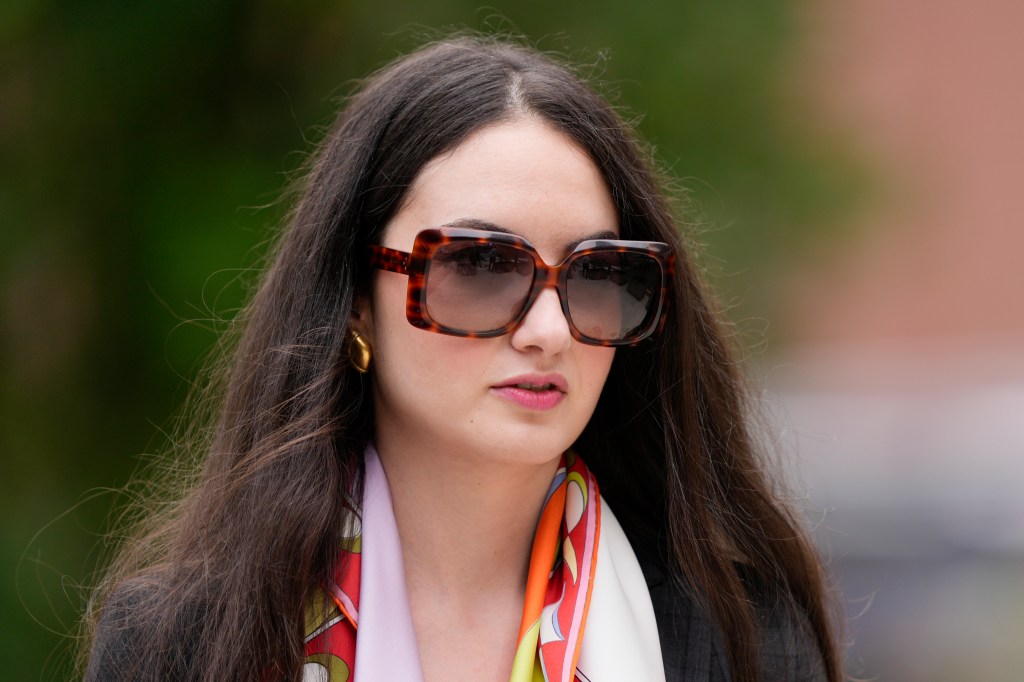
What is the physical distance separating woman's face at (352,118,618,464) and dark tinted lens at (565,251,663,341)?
4cm

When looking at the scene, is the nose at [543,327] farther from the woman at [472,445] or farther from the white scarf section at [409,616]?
the white scarf section at [409,616]

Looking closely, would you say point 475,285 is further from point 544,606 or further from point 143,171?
point 143,171

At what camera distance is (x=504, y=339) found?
218 centimetres

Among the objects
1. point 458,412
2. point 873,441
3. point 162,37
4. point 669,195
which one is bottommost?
point 873,441

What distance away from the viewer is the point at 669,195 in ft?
9.03

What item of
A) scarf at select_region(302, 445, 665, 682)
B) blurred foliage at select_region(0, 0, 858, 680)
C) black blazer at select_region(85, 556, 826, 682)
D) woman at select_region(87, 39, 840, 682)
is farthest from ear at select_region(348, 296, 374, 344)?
blurred foliage at select_region(0, 0, 858, 680)

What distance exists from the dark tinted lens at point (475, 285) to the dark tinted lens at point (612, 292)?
0.10 m

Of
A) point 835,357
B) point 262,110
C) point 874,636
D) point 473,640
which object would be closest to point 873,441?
point 874,636

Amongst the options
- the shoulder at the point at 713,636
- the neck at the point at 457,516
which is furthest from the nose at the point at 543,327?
the shoulder at the point at 713,636

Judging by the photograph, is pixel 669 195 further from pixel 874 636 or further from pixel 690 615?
pixel 874 636

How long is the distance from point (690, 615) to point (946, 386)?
7.88 meters

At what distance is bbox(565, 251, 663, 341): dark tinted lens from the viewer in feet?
7.20

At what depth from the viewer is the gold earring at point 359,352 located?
7.80 feet

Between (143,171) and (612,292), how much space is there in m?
2.03
